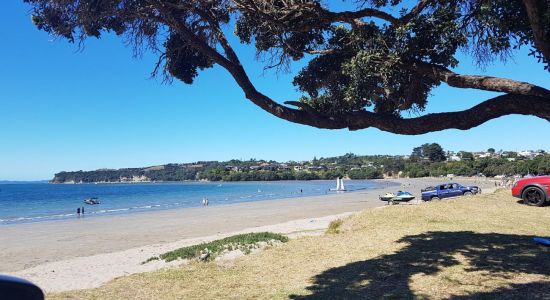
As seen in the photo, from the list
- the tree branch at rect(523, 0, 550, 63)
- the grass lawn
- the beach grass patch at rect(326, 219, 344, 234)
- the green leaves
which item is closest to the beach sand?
the beach grass patch at rect(326, 219, 344, 234)

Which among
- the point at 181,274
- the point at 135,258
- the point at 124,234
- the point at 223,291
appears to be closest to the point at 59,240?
the point at 124,234

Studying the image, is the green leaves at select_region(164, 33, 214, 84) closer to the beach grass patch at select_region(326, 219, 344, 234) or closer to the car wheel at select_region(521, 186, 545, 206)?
the beach grass patch at select_region(326, 219, 344, 234)

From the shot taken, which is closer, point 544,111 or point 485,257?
point 544,111

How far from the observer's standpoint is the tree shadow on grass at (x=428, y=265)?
5.48 meters

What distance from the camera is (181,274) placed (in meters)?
7.70

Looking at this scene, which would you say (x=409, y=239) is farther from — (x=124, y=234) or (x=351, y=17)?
(x=124, y=234)

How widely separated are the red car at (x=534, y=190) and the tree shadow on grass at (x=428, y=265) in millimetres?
6296

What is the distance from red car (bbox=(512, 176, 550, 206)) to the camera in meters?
13.5

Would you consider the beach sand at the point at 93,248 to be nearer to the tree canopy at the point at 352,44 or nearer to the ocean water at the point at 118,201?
the tree canopy at the point at 352,44

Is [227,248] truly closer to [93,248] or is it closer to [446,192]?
[93,248]

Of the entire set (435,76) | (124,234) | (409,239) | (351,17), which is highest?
(351,17)

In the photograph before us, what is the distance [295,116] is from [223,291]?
9.28ft

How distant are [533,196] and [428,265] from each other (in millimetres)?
9750

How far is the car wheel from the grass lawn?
3.33 meters
